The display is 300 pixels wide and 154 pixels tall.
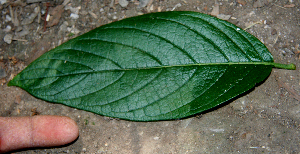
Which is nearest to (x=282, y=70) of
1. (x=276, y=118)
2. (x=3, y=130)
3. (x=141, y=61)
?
(x=276, y=118)

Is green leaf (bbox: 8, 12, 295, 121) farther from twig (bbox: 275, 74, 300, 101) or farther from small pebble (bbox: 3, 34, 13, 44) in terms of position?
small pebble (bbox: 3, 34, 13, 44)

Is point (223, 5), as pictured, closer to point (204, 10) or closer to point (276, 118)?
point (204, 10)

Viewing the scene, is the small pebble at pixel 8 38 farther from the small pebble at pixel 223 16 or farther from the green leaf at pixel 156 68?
the small pebble at pixel 223 16

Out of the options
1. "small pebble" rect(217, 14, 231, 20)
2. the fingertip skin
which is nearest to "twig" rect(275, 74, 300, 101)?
"small pebble" rect(217, 14, 231, 20)

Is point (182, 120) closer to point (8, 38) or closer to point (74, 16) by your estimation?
point (74, 16)

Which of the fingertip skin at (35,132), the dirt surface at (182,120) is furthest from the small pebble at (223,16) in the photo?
the fingertip skin at (35,132)
